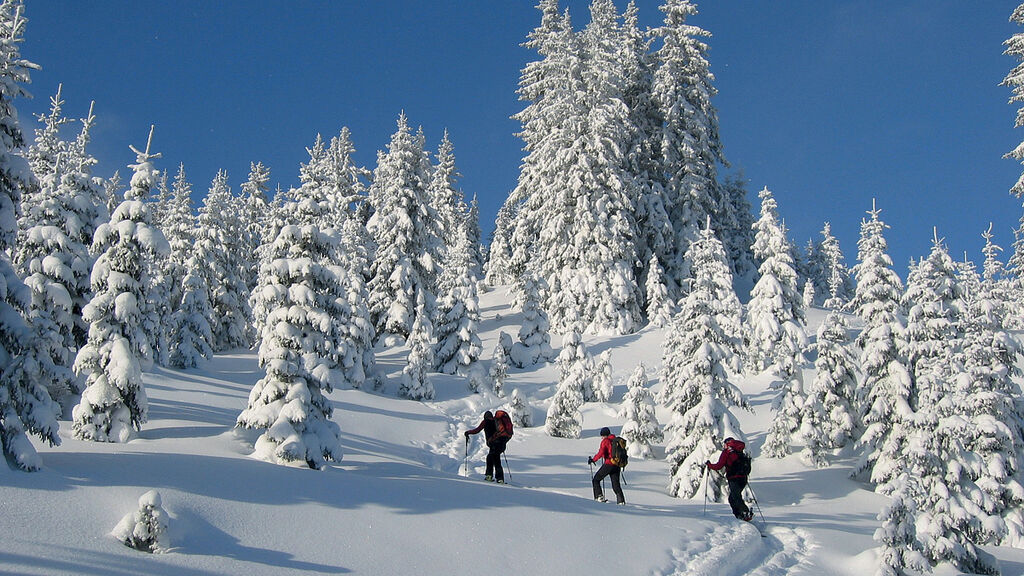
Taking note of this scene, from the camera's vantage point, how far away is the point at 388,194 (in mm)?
46719

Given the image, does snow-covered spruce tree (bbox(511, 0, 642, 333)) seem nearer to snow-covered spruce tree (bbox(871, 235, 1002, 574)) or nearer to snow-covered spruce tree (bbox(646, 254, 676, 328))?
snow-covered spruce tree (bbox(646, 254, 676, 328))

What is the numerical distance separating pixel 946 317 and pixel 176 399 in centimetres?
2825

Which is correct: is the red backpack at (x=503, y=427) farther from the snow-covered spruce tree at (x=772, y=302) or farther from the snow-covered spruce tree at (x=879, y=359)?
the snow-covered spruce tree at (x=772, y=302)

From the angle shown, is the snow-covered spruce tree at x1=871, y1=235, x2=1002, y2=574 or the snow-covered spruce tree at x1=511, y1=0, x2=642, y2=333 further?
the snow-covered spruce tree at x1=511, y1=0, x2=642, y2=333

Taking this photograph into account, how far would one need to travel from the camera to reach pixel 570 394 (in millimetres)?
27719

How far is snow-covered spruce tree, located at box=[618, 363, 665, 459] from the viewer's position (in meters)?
25.3

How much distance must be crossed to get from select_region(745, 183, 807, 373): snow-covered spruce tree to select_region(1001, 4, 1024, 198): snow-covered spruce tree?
10.5 metres

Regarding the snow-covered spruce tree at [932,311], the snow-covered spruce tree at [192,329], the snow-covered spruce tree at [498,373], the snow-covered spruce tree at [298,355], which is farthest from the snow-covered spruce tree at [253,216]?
the snow-covered spruce tree at [932,311]

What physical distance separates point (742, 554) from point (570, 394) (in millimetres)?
15295

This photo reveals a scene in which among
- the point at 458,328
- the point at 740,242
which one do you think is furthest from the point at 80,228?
the point at 740,242

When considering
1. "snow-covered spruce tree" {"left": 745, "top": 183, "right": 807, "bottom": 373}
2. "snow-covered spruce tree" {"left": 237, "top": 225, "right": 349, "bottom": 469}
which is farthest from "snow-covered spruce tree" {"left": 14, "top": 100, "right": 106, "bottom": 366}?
"snow-covered spruce tree" {"left": 745, "top": 183, "right": 807, "bottom": 373}

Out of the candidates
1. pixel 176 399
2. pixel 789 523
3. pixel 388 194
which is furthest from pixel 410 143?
pixel 789 523

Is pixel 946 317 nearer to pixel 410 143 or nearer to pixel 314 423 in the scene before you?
pixel 314 423

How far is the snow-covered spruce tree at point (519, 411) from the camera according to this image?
29.1 m
